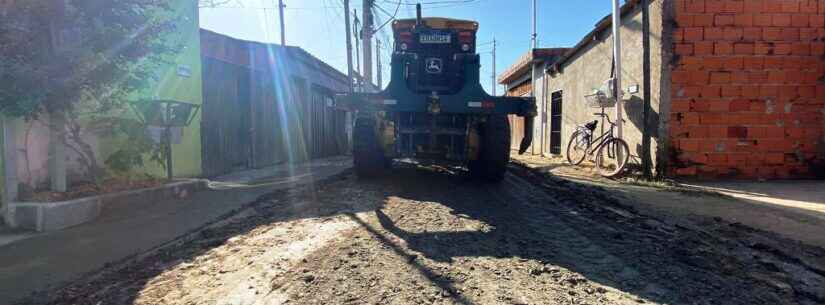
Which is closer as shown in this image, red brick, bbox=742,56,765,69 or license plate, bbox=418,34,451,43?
license plate, bbox=418,34,451,43

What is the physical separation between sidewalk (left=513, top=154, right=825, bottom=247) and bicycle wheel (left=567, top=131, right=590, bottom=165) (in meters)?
2.66

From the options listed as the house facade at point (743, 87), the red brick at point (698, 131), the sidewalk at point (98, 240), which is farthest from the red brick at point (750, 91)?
the sidewalk at point (98, 240)

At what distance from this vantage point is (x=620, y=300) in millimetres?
2410

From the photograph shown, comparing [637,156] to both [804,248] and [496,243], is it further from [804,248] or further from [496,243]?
[496,243]

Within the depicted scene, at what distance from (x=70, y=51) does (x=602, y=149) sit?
8.73 meters

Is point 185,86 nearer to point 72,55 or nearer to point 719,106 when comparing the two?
point 72,55

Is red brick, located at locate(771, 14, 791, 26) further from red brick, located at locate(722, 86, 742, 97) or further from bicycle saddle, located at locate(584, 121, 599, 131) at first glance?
bicycle saddle, located at locate(584, 121, 599, 131)

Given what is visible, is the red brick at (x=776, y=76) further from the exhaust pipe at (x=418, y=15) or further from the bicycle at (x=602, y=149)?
the exhaust pipe at (x=418, y=15)

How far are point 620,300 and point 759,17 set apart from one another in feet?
24.8

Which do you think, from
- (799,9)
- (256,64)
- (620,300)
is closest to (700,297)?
(620,300)

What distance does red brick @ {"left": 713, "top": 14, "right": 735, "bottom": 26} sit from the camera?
737 centimetres

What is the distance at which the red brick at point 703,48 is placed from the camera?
736cm

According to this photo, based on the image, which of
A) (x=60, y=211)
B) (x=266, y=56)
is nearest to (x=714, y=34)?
(x=60, y=211)

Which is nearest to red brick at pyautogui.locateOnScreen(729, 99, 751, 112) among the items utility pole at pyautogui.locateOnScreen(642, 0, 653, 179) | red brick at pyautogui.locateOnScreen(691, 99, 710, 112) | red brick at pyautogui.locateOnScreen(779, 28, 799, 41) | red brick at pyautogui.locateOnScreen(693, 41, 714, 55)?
red brick at pyautogui.locateOnScreen(691, 99, 710, 112)
